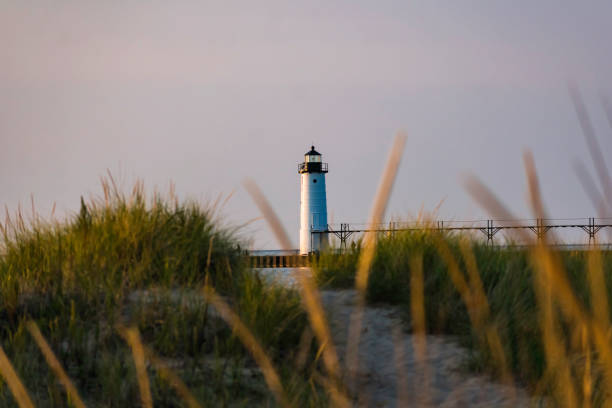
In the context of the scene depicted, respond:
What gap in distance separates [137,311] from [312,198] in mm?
33153

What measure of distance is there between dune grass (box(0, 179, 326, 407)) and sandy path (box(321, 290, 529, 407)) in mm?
473

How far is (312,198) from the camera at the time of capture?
37.5m

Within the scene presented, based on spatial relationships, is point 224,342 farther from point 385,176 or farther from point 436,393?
point 385,176

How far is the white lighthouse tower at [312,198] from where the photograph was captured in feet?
122

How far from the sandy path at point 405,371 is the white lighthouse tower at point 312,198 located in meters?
31.2

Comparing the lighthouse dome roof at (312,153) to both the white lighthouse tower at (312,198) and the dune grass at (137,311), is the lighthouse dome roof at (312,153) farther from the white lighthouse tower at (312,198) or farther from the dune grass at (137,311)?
the dune grass at (137,311)

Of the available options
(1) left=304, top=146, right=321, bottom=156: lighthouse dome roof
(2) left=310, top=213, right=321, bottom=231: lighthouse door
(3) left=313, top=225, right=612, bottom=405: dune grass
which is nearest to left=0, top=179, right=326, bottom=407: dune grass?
(3) left=313, top=225, right=612, bottom=405: dune grass

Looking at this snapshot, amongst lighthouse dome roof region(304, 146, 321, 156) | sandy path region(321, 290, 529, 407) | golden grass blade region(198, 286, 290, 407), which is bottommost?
sandy path region(321, 290, 529, 407)

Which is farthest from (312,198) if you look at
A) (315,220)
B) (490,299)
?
(490,299)

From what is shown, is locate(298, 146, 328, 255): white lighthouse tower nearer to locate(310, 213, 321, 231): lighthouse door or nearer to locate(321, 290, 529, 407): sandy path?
locate(310, 213, 321, 231): lighthouse door

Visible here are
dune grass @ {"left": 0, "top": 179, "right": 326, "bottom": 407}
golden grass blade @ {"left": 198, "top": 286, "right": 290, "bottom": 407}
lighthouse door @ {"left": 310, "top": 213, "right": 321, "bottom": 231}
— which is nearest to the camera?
golden grass blade @ {"left": 198, "top": 286, "right": 290, "bottom": 407}

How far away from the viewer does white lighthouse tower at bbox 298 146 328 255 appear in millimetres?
37062

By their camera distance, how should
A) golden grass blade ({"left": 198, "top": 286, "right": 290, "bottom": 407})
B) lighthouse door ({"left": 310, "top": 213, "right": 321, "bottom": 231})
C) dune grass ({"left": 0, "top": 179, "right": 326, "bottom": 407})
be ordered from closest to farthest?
golden grass blade ({"left": 198, "top": 286, "right": 290, "bottom": 407}), dune grass ({"left": 0, "top": 179, "right": 326, "bottom": 407}), lighthouse door ({"left": 310, "top": 213, "right": 321, "bottom": 231})

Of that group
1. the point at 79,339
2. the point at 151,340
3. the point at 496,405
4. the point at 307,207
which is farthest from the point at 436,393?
the point at 307,207
